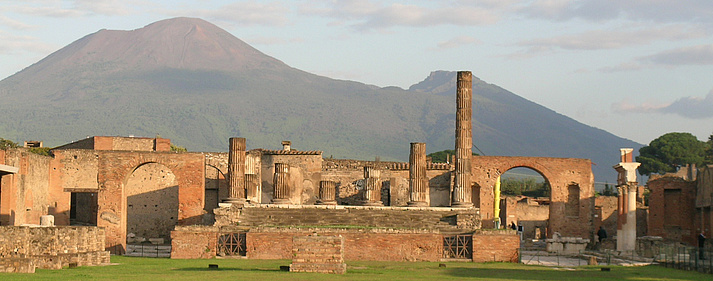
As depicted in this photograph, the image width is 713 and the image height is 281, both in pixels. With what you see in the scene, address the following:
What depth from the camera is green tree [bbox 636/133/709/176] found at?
10162 centimetres

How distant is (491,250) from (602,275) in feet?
28.7

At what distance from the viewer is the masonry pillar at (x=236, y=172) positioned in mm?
44531

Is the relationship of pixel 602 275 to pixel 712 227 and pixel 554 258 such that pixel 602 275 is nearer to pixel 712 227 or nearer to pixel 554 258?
pixel 554 258

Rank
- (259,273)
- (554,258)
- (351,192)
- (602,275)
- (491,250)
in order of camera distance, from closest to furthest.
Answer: (259,273), (602,275), (491,250), (554,258), (351,192)

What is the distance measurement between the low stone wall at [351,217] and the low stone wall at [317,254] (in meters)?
14.2

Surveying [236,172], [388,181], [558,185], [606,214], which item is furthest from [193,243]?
[606,214]

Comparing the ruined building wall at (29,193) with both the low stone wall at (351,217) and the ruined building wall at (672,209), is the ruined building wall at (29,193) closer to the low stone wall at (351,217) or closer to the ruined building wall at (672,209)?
the low stone wall at (351,217)

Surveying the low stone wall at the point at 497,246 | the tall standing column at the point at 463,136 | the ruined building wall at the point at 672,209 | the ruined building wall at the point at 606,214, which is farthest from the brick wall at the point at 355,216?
the ruined building wall at the point at 606,214

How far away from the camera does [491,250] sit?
36344 mm

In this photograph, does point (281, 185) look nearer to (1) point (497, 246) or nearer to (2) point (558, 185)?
(1) point (497, 246)

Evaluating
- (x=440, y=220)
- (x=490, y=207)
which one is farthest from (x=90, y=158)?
(x=490, y=207)

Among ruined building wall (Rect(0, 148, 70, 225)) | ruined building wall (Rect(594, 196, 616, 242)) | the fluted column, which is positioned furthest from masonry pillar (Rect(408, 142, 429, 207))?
ruined building wall (Rect(594, 196, 616, 242))

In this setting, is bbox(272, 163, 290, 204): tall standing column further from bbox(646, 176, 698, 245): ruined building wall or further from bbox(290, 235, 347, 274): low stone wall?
bbox(290, 235, 347, 274): low stone wall

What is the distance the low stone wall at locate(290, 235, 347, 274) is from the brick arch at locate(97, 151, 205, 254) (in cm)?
1912
